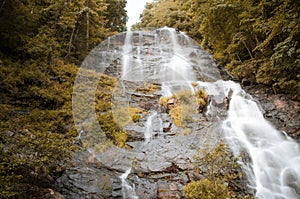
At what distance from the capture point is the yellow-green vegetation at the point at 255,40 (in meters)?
6.87

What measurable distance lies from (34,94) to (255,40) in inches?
414

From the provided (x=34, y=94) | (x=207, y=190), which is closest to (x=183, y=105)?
(x=207, y=190)

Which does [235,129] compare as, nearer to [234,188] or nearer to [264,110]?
[264,110]

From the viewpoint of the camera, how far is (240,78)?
40.2ft

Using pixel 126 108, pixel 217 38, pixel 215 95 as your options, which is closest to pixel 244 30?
pixel 217 38

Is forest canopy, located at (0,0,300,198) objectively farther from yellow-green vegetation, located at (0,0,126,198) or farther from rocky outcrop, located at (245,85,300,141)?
rocky outcrop, located at (245,85,300,141)

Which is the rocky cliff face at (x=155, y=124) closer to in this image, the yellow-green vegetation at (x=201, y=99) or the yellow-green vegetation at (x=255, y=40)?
the yellow-green vegetation at (x=201, y=99)

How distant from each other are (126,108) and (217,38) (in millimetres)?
7058

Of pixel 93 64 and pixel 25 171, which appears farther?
pixel 93 64

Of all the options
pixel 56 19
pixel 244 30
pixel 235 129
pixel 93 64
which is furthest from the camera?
pixel 93 64

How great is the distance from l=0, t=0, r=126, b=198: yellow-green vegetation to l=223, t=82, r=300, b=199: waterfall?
4.69 m

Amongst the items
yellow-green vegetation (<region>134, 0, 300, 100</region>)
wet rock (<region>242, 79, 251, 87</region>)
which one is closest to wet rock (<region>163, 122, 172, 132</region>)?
yellow-green vegetation (<region>134, 0, 300, 100</region>)

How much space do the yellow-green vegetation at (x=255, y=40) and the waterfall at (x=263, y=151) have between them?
65.8 inches

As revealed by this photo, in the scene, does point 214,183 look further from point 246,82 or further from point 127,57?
point 127,57
